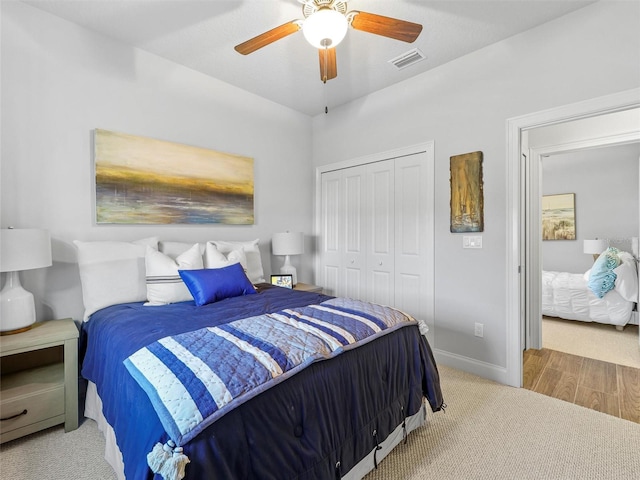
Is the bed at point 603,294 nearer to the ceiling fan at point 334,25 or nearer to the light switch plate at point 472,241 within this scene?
the light switch plate at point 472,241

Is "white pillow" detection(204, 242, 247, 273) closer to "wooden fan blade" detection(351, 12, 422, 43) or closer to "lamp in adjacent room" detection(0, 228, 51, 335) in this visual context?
"lamp in adjacent room" detection(0, 228, 51, 335)

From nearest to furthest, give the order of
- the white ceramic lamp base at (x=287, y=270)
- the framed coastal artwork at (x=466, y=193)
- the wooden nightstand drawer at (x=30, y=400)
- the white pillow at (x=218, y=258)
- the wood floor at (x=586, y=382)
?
the wooden nightstand drawer at (x=30, y=400) → the wood floor at (x=586, y=382) → the white pillow at (x=218, y=258) → the framed coastal artwork at (x=466, y=193) → the white ceramic lamp base at (x=287, y=270)

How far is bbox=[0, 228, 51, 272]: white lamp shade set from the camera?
1.78 meters

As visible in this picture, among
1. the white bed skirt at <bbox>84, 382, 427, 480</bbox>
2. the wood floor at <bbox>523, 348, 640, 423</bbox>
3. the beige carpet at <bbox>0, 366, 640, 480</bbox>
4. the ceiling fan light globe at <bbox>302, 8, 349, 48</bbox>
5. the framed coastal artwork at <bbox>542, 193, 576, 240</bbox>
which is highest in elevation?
the ceiling fan light globe at <bbox>302, 8, 349, 48</bbox>

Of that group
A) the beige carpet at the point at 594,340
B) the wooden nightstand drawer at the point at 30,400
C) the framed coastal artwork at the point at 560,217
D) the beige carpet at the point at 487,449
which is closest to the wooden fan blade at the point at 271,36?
the wooden nightstand drawer at the point at 30,400

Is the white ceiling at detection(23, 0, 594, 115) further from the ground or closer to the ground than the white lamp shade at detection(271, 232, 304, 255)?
further from the ground

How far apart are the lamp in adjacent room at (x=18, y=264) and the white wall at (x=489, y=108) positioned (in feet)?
9.88

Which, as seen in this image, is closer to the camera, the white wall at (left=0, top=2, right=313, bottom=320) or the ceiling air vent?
the white wall at (left=0, top=2, right=313, bottom=320)

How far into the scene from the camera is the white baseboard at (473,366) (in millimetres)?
2607

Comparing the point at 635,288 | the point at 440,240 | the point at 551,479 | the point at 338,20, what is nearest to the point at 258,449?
the point at 551,479

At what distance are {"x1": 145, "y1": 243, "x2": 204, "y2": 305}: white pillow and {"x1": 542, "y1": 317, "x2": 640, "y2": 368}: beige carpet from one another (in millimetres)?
3765

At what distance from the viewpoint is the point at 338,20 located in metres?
1.66

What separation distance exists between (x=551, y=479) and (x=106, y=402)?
222 centimetres

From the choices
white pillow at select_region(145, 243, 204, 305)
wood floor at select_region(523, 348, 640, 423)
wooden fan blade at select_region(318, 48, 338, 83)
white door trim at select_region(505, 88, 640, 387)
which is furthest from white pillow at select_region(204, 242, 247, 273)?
wood floor at select_region(523, 348, 640, 423)
